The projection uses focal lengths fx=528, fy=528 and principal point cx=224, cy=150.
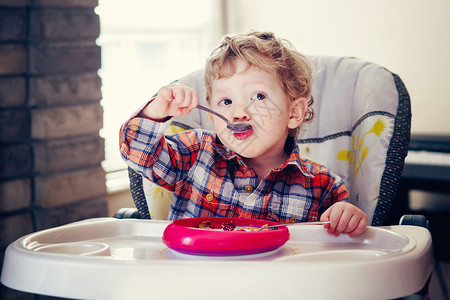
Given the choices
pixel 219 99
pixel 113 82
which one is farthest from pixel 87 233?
pixel 113 82

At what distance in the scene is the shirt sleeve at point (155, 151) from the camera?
90 centimetres

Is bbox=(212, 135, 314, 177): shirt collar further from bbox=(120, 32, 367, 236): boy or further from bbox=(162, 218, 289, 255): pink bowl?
bbox=(162, 218, 289, 255): pink bowl

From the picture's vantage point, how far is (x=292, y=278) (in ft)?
1.94

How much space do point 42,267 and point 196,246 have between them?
194 millimetres

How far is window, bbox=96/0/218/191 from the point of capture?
2.15 meters

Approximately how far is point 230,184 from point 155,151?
0.55 feet

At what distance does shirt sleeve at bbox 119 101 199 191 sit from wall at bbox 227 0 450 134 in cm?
165

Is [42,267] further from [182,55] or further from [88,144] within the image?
[182,55]

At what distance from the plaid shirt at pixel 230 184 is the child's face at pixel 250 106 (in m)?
0.07

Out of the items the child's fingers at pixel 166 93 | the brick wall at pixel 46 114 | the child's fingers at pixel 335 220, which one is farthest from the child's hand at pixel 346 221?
the brick wall at pixel 46 114

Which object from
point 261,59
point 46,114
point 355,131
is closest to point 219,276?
point 261,59

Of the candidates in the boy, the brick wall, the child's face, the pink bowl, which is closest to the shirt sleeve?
the boy

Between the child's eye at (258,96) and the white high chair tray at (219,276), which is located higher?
the child's eye at (258,96)

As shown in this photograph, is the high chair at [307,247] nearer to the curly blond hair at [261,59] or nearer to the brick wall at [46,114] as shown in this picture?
the curly blond hair at [261,59]
